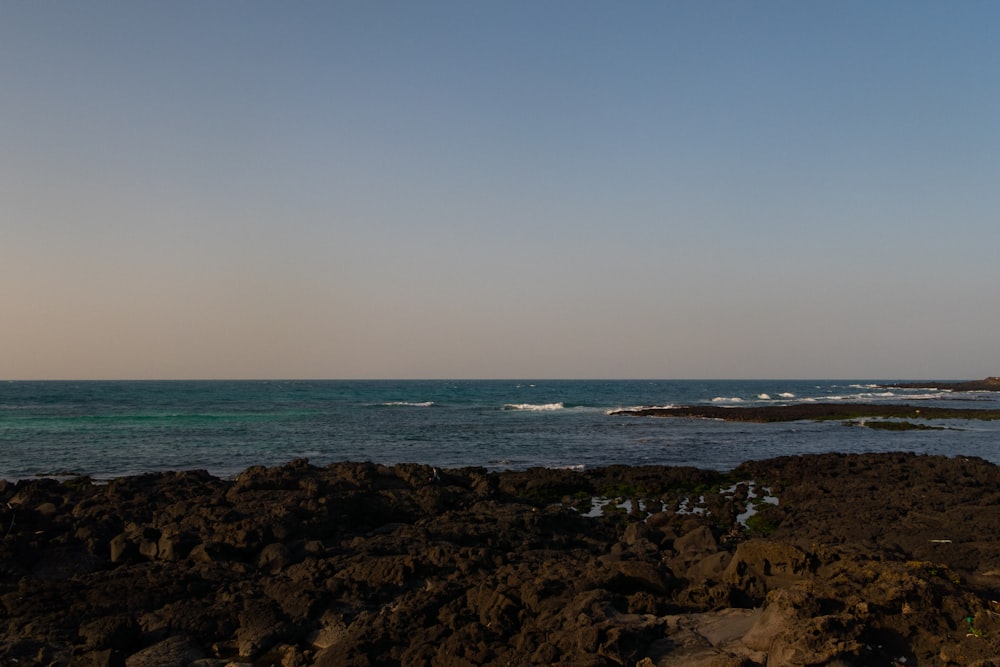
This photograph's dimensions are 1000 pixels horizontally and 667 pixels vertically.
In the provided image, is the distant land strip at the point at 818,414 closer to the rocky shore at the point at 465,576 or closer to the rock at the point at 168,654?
the rocky shore at the point at 465,576

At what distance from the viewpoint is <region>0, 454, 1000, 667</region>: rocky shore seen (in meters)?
7.14

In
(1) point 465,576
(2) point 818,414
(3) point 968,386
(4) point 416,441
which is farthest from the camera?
(3) point 968,386

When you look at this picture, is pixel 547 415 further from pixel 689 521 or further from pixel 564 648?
pixel 564 648

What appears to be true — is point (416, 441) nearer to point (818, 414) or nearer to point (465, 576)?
point (465, 576)

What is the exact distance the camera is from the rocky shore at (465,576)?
7137 mm

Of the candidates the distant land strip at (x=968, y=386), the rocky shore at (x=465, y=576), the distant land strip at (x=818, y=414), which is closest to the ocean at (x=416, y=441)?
the distant land strip at (x=818, y=414)

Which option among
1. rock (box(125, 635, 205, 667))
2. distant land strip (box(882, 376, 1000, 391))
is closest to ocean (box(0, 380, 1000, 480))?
rock (box(125, 635, 205, 667))

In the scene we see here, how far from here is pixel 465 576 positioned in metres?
10.8

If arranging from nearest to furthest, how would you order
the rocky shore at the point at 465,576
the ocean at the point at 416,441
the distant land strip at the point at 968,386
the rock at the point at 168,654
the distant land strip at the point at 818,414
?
the rocky shore at the point at 465,576 → the rock at the point at 168,654 → the ocean at the point at 416,441 → the distant land strip at the point at 818,414 → the distant land strip at the point at 968,386

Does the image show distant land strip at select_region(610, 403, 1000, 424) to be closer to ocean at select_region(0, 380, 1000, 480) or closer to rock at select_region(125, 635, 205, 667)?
ocean at select_region(0, 380, 1000, 480)

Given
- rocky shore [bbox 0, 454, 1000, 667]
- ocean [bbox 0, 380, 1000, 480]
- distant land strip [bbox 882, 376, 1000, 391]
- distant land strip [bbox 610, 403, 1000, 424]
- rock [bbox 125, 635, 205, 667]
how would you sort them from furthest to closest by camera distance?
1. distant land strip [bbox 882, 376, 1000, 391]
2. distant land strip [bbox 610, 403, 1000, 424]
3. ocean [bbox 0, 380, 1000, 480]
4. rock [bbox 125, 635, 205, 667]
5. rocky shore [bbox 0, 454, 1000, 667]

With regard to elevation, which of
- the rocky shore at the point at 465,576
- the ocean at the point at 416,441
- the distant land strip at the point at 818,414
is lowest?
the ocean at the point at 416,441

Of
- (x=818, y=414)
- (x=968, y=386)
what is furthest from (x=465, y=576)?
(x=968, y=386)

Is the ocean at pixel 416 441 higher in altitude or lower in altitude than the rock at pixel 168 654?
→ lower
